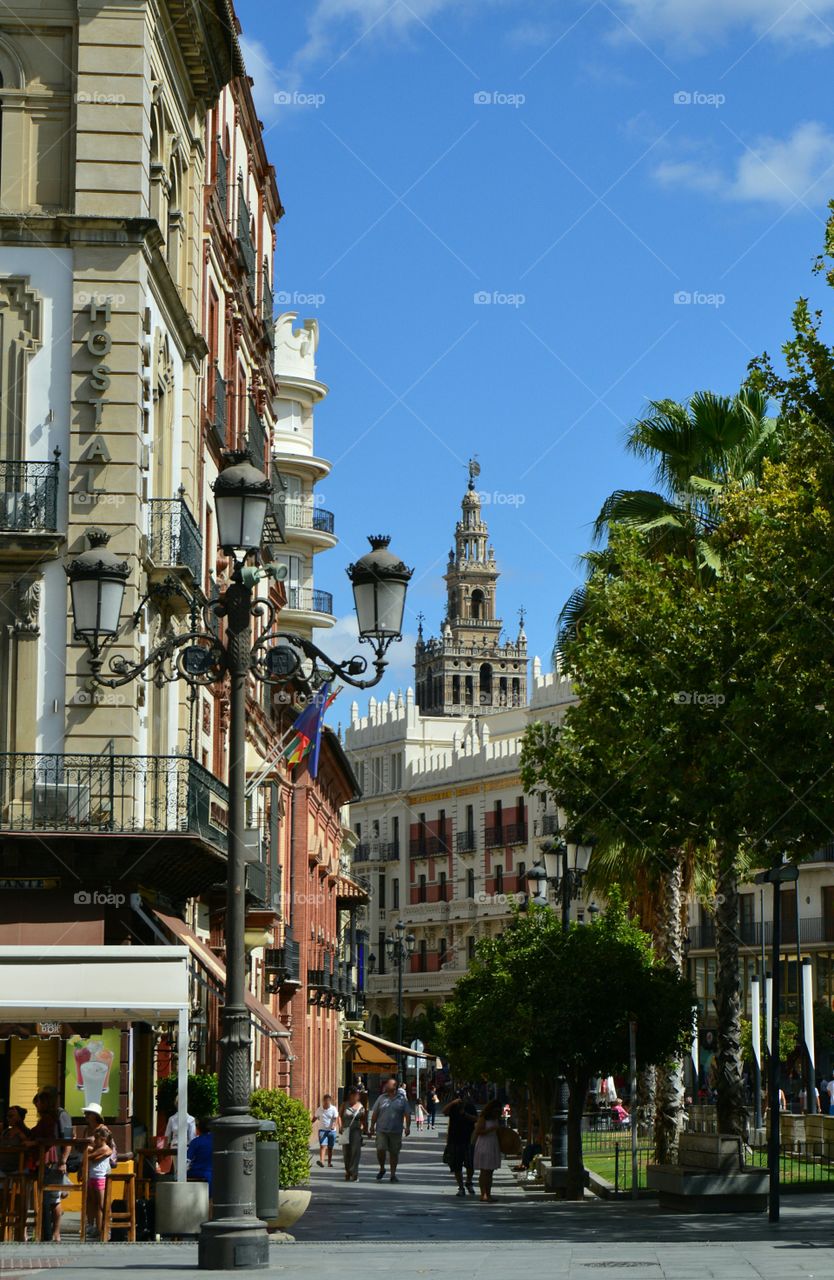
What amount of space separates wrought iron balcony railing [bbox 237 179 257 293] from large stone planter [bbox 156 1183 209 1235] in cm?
2174

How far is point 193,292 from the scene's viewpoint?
3022 cm

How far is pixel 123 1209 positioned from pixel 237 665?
274 inches

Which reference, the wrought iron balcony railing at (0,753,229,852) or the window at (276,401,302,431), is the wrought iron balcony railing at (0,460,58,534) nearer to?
the wrought iron balcony railing at (0,753,229,852)

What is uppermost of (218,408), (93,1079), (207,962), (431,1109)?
(218,408)

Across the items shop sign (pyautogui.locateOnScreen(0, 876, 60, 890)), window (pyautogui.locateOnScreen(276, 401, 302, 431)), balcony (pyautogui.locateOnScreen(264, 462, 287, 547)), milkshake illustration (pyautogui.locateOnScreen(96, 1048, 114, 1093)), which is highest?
window (pyautogui.locateOnScreen(276, 401, 302, 431))

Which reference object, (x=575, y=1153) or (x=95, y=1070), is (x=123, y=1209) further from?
(x=575, y=1153)

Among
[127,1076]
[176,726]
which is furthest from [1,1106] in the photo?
[176,726]

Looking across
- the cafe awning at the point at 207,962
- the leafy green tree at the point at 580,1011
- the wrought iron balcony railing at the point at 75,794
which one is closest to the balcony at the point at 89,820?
the wrought iron balcony railing at the point at 75,794

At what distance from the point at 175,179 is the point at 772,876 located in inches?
570

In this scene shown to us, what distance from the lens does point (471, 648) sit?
17538cm

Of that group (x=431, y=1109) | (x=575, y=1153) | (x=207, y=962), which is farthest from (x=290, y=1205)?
(x=431, y=1109)

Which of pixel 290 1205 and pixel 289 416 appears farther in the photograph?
pixel 289 416

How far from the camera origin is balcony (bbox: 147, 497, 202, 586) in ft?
84.9

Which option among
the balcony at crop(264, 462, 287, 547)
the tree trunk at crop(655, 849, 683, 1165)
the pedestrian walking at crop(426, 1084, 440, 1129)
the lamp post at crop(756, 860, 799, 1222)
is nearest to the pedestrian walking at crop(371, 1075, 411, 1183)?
the tree trunk at crop(655, 849, 683, 1165)
